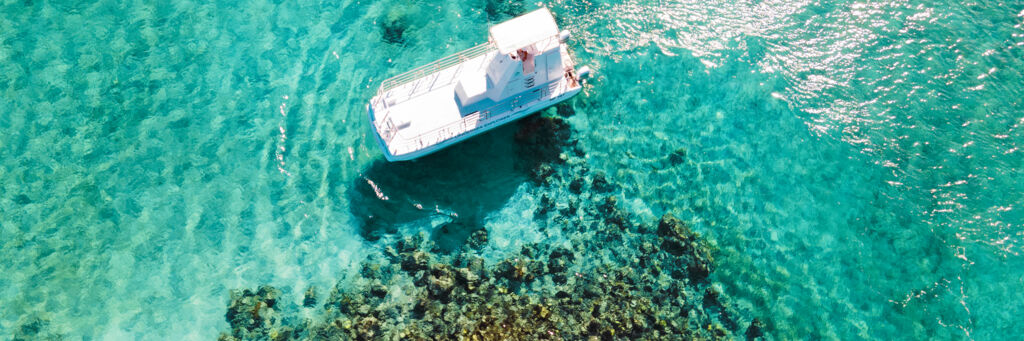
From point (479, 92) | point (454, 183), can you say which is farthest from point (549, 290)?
point (479, 92)

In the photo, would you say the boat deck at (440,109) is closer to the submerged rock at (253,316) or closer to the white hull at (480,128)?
the white hull at (480,128)

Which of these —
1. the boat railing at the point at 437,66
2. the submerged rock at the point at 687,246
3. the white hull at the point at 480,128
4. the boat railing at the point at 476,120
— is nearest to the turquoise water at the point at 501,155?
the submerged rock at the point at 687,246

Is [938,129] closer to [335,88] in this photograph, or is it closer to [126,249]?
[335,88]

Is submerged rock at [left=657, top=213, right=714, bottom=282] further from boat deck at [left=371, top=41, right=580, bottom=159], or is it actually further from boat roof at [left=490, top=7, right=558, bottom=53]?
boat roof at [left=490, top=7, right=558, bottom=53]

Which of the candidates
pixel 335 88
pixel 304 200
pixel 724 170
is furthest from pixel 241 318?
pixel 724 170

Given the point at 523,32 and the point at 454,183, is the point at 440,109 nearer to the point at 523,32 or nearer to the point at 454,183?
the point at 454,183
